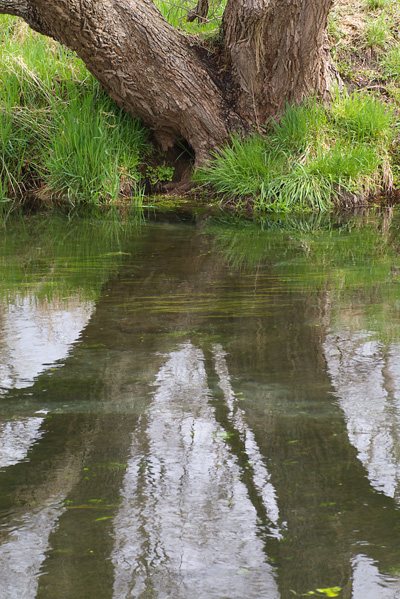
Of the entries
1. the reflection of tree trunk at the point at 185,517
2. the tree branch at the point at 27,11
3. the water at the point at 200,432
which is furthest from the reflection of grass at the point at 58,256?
the tree branch at the point at 27,11

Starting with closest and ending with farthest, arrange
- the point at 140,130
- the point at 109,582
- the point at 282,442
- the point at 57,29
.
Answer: the point at 109,582 < the point at 282,442 < the point at 57,29 < the point at 140,130

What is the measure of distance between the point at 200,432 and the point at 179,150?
5.44 m

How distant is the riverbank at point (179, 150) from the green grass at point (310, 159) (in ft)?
0.04

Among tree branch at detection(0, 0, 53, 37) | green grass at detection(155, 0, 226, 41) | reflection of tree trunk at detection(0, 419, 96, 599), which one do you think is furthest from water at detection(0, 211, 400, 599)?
green grass at detection(155, 0, 226, 41)

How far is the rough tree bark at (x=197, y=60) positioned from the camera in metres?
5.91

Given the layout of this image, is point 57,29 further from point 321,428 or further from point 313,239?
point 321,428

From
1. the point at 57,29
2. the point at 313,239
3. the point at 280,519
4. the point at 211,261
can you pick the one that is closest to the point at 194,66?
the point at 57,29

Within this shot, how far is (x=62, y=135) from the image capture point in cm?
666

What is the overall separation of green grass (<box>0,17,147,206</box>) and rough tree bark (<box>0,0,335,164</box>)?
0.34 metres

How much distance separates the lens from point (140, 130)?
7023 mm

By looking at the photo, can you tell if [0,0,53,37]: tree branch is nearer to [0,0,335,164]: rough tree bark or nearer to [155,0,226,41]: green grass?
[0,0,335,164]: rough tree bark

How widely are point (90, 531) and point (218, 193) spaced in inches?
202

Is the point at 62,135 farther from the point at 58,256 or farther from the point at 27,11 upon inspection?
the point at 58,256

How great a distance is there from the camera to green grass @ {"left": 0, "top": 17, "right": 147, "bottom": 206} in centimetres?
655
